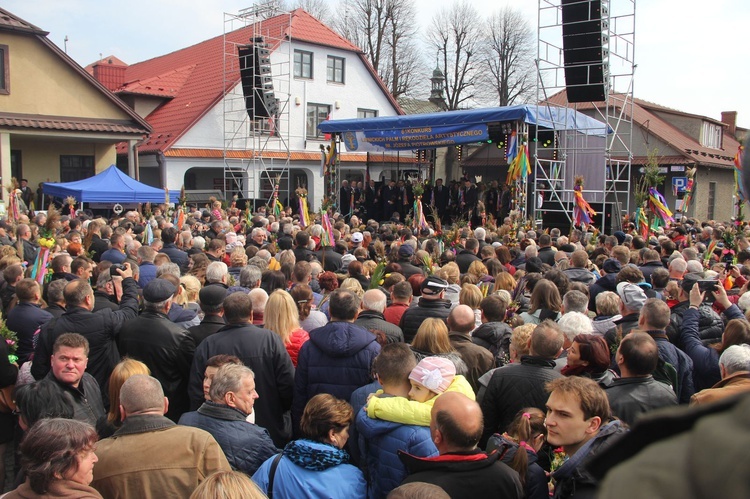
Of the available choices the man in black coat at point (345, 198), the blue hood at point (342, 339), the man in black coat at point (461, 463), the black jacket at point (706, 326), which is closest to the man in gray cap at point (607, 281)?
the black jacket at point (706, 326)

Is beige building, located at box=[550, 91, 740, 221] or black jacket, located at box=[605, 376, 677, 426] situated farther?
beige building, located at box=[550, 91, 740, 221]

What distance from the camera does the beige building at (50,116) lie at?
2123 centimetres

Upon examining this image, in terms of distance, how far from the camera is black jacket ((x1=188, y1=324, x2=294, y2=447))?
4.54 metres

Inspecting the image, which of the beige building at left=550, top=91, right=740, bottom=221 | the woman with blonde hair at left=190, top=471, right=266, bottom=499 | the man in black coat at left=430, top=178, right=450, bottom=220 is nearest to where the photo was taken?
the woman with blonde hair at left=190, top=471, right=266, bottom=499

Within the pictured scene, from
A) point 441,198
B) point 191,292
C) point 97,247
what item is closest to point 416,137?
point 441,198

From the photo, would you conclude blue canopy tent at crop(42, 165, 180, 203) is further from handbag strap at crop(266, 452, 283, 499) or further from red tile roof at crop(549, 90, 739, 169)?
red tile roof at crop(549, 90, 739, 169)

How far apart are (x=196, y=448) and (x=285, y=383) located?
4.98 feet

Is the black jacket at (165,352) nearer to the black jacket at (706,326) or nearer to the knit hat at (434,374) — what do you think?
the knit hat at (434,374)

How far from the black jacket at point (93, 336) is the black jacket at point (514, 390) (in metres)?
2.85

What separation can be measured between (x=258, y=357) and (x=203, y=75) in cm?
2974

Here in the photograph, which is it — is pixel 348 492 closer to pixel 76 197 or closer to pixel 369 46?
pixel 76 197

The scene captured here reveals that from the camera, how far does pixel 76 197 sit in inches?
734

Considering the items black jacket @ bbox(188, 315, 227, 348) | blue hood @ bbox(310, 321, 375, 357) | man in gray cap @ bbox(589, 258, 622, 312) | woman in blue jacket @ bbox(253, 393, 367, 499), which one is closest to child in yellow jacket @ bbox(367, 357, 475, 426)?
woman in blue jacket @ bbox(253, 393, 367, 499)

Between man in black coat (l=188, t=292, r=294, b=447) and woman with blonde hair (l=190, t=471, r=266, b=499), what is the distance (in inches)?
77.1
